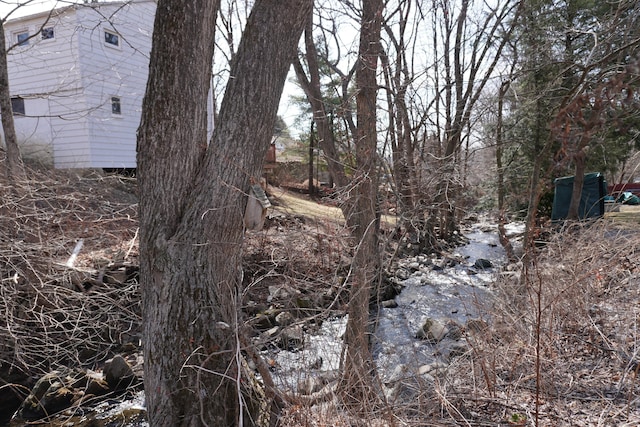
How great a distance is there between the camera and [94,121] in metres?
14.1

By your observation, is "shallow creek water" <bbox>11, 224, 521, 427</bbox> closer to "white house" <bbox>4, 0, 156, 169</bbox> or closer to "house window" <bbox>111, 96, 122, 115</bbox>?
"white house" <bbox>4, 0, 156, 169</bbox>

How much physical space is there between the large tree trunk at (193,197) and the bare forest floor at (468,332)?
0.68 m

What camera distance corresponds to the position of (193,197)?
11.4 ft

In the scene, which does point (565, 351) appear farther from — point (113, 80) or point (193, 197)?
point (113, 80)

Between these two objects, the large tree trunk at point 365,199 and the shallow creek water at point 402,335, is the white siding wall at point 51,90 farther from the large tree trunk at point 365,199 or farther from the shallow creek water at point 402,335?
the large tree trunk at point 365,199

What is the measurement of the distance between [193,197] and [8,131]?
20.1 feet

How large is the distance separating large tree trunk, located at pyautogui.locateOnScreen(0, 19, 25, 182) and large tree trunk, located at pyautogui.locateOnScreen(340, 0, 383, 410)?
5595 mm

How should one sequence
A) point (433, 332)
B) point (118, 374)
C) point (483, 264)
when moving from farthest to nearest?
point (483, 264), point (433, 332), point (118, 374)

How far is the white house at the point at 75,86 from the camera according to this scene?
1376cm

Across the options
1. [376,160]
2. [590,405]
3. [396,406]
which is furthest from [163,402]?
[376,160]

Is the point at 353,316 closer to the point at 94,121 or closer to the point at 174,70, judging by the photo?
the point at 174,70

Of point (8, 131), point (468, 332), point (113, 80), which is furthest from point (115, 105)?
point (468, 332)

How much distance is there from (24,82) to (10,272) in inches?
485

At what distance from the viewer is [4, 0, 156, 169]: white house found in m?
13.8
